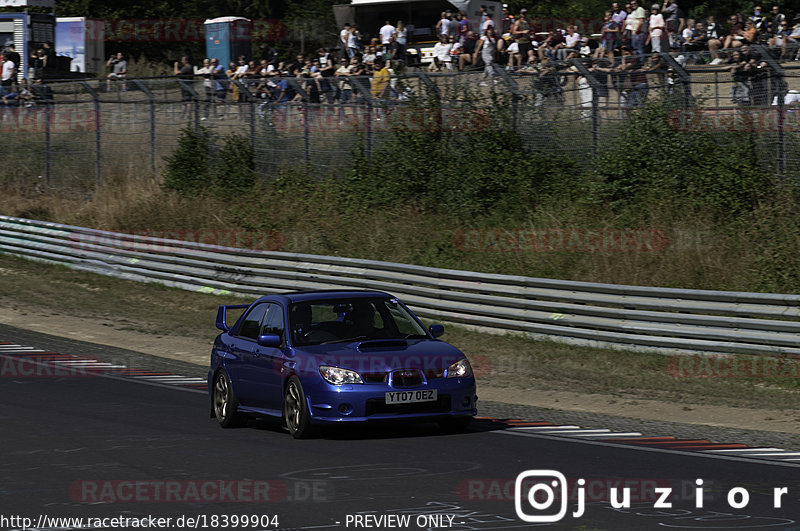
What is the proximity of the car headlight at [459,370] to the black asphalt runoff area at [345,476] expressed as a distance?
611 millimetres

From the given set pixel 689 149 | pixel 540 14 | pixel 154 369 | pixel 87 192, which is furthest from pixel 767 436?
pixel 540 14

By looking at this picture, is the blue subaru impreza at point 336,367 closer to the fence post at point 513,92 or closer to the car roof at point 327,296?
the car roof at point 327,296

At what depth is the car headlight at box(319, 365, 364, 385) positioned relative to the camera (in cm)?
1043

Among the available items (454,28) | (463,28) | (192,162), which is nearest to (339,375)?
(463,28)

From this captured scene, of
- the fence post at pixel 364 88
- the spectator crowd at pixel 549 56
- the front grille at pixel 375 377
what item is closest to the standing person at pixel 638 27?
the spectator crowd at pixel 549 56

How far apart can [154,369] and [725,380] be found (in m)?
8.34

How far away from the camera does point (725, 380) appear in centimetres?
1495

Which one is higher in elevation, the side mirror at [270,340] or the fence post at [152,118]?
the fence post at [152,118]

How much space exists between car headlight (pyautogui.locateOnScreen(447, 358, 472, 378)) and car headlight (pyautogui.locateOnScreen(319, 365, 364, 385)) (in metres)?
0.86

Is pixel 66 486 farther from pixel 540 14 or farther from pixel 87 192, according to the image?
pixel 540 14

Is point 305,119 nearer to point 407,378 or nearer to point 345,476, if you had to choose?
point 407,378

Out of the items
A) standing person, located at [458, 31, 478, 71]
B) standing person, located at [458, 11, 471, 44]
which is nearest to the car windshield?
standing person, located at [458, 31, 478, 71]

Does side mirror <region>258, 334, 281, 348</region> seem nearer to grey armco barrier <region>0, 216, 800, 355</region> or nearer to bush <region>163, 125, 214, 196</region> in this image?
grey armco barrier <region>0, 216, 800, 355</region>

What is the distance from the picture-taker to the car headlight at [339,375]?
10430 mm
